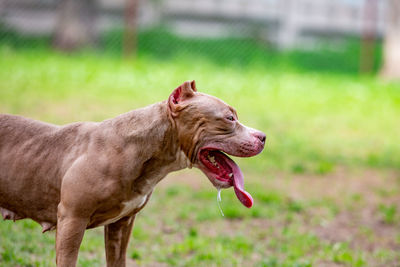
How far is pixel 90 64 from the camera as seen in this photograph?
43.8 ft

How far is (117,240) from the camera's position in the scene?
3.61 meters

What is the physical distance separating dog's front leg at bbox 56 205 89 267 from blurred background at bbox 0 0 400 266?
1.16m

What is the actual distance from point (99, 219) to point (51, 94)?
7.10 m

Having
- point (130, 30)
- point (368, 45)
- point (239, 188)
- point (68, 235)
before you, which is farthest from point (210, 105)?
point (368, 45)

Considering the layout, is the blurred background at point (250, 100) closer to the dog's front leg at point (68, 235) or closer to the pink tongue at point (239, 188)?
the dog's front leg at point (68, 235)

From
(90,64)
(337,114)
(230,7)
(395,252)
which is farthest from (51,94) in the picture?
(230,7)

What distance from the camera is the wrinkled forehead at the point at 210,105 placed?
10.6 feet

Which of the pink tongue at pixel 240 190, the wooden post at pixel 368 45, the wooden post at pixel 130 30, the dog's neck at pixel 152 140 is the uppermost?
the dog's neck at pixel 152 140

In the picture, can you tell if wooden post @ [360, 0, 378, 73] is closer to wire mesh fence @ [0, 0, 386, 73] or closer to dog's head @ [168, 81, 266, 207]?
wire mesh fence @ [0, 0, 386, 73]

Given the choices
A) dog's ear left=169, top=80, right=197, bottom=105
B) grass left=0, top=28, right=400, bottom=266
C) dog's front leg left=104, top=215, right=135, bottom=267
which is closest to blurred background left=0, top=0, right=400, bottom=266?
grass left=0, top=28, right=400, bottom=266

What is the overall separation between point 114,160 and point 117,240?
67 centimetres

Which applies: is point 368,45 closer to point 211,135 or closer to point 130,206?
point 211,135

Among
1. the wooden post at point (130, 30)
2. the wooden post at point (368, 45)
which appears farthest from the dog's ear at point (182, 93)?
the wooden post at point (368, 45)

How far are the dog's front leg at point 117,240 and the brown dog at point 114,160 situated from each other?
133 mm
